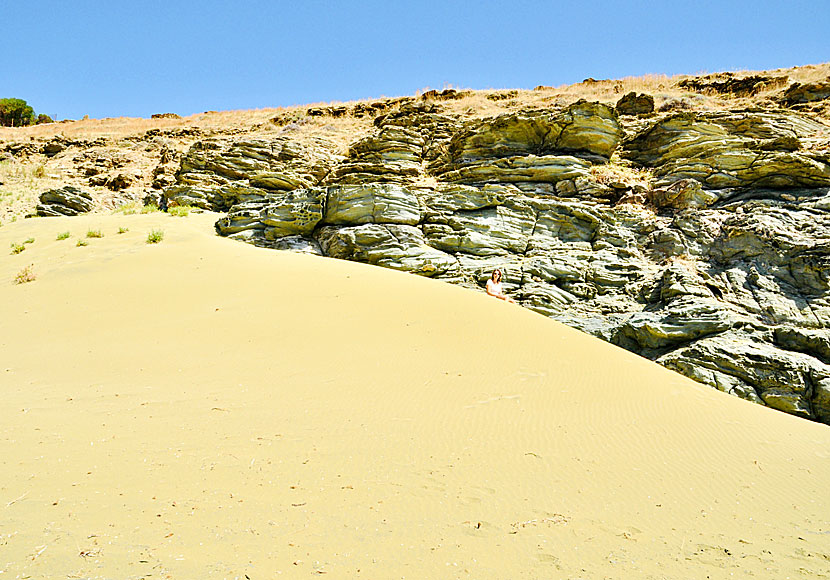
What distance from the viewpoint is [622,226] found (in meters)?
11.6

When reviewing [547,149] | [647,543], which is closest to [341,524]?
[647,543]

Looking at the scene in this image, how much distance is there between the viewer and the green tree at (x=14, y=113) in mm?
38062

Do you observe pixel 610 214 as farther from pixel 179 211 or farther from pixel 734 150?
pixel 179 211

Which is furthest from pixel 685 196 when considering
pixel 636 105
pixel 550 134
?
pixel 636 105

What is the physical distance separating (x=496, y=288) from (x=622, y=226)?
171 inches

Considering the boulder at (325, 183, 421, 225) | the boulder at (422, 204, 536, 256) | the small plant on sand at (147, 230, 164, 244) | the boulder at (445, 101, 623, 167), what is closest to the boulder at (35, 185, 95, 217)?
the small plant on sand at (147, 230, 164, 244)

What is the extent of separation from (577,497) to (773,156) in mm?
12466

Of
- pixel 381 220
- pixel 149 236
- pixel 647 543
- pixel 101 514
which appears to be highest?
pixel 381 220

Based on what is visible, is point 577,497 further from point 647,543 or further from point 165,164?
point 165,164

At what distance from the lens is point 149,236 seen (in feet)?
38.2

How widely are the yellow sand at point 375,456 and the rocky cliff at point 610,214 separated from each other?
253cm

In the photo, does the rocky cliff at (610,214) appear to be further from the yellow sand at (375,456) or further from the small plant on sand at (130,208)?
the yellow sand at (375,456)

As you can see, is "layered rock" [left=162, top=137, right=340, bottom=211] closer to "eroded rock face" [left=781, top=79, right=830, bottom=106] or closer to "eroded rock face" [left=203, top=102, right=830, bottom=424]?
"eroded rock face" [left=203, top=102, right=830, bottom=424]

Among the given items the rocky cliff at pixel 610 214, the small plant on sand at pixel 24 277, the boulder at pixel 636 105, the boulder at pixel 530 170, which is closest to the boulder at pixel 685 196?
the rocky cliff at pixel 610 214
